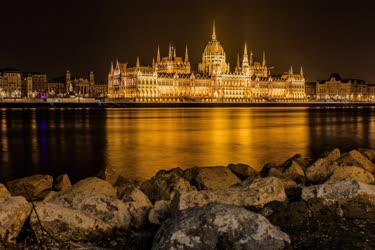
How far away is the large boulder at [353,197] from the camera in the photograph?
262 inches

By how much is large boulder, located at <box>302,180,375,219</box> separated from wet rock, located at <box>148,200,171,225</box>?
1969mm

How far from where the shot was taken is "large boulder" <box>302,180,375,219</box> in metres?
6.66

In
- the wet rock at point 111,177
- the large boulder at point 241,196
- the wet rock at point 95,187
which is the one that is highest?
the large boulder at point 241,196

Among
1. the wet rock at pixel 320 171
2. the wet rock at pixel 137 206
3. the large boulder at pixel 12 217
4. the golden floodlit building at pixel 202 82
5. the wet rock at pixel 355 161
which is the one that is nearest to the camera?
the large boulder at pixel 12 217

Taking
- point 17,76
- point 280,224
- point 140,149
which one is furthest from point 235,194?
point 17,76

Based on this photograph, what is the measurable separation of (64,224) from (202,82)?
16005cm

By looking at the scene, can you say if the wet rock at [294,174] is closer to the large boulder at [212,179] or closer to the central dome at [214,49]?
the large boulder at [212,179]

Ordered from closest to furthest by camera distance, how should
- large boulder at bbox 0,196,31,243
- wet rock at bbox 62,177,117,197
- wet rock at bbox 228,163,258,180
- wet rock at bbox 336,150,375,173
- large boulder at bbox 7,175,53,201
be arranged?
large boulder at bbox 0,196,31,243 → wet rock at bbox 62,177,117,197 → large boulder at bbox 7,175,53,201 → wet rock at bbox 336,150,375,173 → wet rock at bbox 228,163,258,180

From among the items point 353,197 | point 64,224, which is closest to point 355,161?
point 353,197

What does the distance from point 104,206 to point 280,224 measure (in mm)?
2341

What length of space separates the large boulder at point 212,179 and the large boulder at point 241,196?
80.0 inches

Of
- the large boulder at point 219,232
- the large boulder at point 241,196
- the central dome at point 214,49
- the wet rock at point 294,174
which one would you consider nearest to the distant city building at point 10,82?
the central dome at point 214,49

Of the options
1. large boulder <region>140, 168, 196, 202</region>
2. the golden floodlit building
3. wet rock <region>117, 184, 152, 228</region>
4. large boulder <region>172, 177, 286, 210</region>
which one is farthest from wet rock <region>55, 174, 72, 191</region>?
the golden floodlit building

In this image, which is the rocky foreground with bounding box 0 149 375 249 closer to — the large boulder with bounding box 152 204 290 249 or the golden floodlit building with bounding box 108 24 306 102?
the large boulder with bounding box 152 204 290 249
